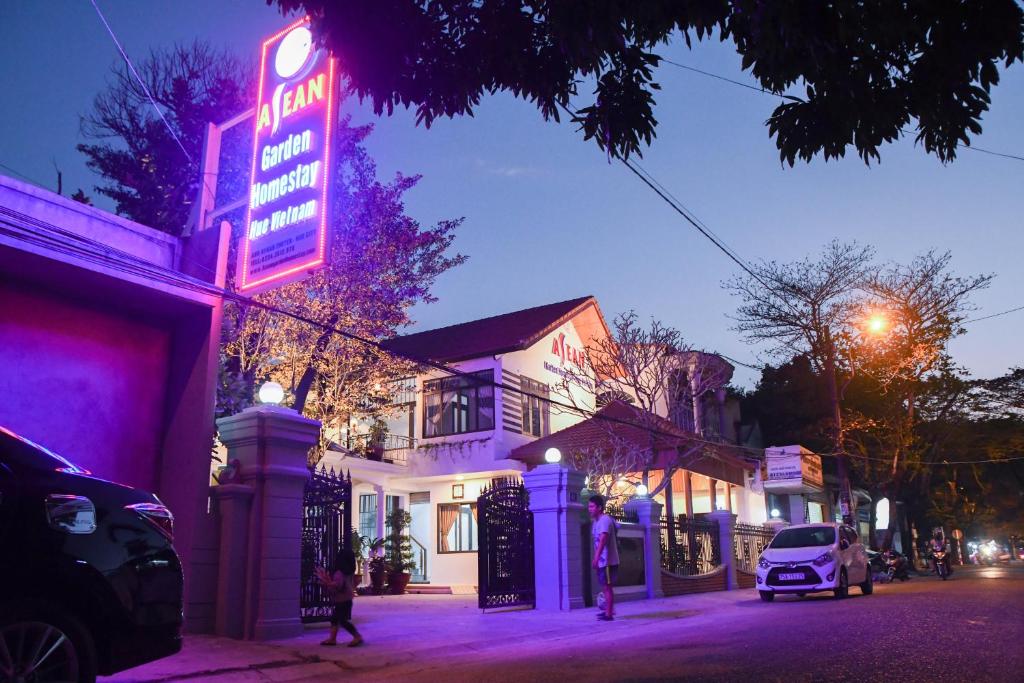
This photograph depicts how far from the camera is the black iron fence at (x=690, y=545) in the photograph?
18.6 meters

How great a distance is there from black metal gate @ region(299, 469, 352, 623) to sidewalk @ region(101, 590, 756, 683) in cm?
36

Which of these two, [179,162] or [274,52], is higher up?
[179,162]

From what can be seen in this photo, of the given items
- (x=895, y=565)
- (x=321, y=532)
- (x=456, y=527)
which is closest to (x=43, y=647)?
(x=321, y=532)

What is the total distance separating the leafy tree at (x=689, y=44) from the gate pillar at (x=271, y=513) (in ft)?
16.2

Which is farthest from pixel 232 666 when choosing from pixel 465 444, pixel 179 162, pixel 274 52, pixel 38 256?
pixel 465 444

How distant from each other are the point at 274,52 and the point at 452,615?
374 inches

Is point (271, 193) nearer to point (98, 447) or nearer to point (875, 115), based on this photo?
point (98, 447)

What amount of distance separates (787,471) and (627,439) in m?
11.0

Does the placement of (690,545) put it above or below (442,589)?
above

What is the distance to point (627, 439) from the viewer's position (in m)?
22.6

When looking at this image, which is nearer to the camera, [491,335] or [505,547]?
[505,547]

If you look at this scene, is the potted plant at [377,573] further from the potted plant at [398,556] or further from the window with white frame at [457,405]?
the window with white frame at [457,405]

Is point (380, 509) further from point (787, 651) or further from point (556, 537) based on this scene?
point (787, 651)

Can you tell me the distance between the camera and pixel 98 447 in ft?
33.3
